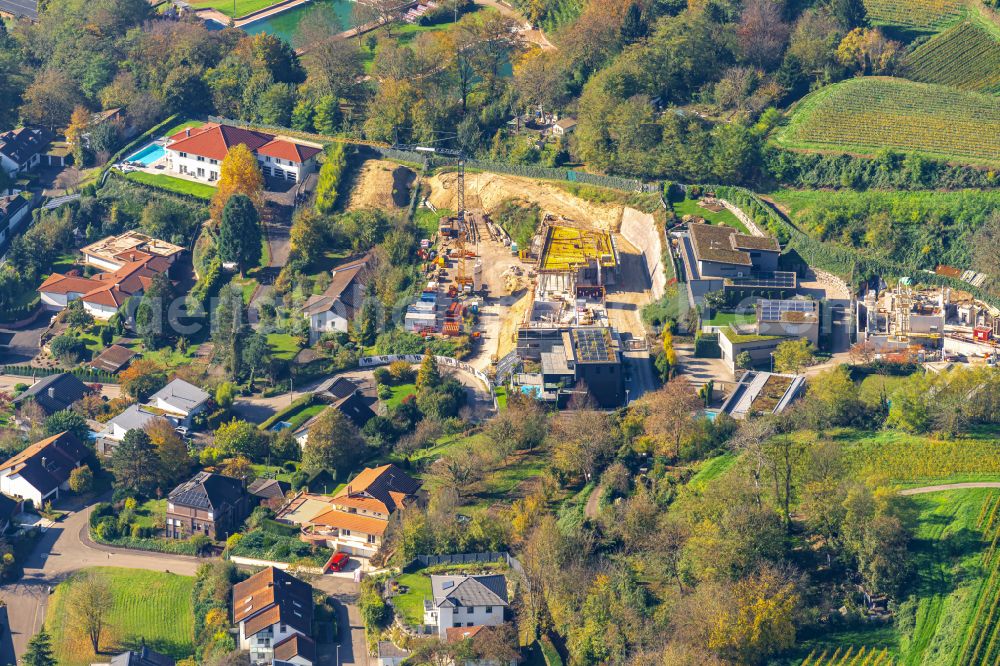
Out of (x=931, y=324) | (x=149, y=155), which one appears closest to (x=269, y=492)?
(x=931, y=324)

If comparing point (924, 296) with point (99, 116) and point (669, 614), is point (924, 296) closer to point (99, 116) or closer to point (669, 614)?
point (669, 614)

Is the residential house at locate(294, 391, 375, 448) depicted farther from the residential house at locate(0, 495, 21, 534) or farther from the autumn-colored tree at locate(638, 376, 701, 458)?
the autumn-colored tree at locate(638, 376, 701, 458)

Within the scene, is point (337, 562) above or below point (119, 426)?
below

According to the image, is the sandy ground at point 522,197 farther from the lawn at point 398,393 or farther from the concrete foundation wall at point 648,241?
the lawn at point 398,393

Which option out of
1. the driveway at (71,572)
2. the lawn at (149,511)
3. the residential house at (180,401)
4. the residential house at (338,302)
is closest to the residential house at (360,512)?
the driveway at (71,572)

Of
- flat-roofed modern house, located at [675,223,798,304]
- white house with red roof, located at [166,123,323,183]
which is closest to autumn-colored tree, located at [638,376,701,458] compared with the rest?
flat-roofed modern house, located at [675,223,798,304]

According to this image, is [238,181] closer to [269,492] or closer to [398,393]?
[398,393]
